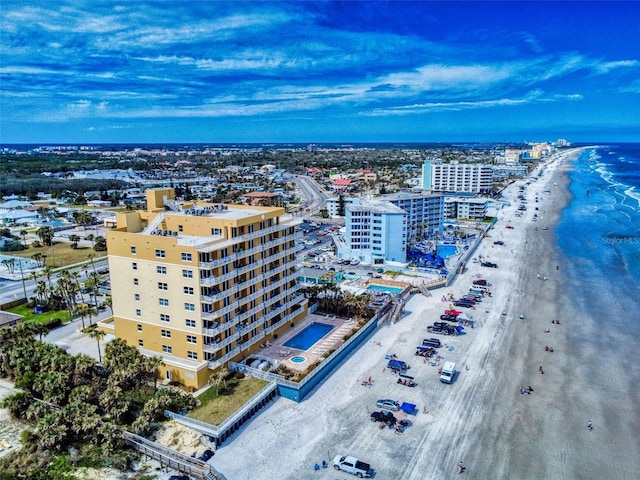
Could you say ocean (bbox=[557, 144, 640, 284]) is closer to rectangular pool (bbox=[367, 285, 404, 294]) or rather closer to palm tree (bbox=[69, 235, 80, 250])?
rectangular pool (bbox=[367, 285, 404, 294])

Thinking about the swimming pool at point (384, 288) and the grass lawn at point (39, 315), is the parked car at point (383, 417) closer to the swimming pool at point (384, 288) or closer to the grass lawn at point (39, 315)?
the swimming pool at point (384, 288)

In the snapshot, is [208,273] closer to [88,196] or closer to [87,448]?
[87,448]

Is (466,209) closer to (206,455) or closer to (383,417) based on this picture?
(383,417)

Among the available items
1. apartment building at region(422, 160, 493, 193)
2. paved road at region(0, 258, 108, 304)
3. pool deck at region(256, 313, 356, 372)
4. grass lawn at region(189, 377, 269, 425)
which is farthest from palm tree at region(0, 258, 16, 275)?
apartment building at region(422, 160, 493, 193)

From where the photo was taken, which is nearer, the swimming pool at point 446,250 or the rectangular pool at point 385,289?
the rectangular pool at point 385,289

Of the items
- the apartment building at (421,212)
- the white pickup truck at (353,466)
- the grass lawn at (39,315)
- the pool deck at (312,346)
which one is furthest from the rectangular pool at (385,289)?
the grass lawn at (39,315)
